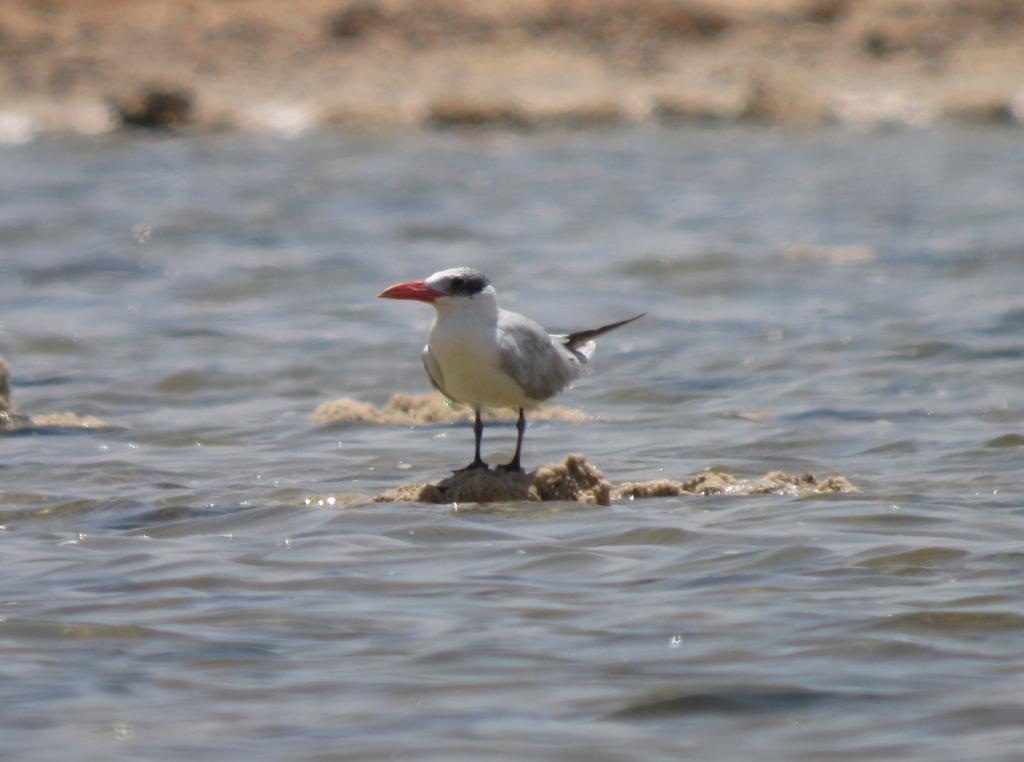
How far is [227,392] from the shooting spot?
11.1 m

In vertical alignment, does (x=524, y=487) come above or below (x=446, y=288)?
below

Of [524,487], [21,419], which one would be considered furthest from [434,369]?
[21,419]

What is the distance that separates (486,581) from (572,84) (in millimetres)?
26747

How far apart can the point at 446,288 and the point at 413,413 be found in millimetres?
2646

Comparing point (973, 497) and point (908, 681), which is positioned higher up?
point (973, 497)

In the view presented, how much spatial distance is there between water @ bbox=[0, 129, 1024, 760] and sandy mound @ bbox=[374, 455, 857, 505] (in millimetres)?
140

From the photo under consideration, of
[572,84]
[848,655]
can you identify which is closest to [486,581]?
[848,655]

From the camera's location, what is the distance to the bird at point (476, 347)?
742 centimetres

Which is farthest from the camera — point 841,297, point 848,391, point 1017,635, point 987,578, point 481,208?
point 481,208

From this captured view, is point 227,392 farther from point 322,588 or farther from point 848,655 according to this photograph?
point 848,655

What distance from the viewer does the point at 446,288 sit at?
742 cm

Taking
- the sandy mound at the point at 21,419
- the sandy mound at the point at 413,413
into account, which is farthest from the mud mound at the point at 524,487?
the sandy mound at the point at 21,419

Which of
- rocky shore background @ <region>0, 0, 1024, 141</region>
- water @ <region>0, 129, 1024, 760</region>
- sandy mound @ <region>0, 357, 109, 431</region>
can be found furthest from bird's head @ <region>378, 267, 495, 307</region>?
rocky shore background @ <region>0, 0, 1024, 141</region>

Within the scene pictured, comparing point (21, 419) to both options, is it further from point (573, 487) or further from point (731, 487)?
point (731, 487)
